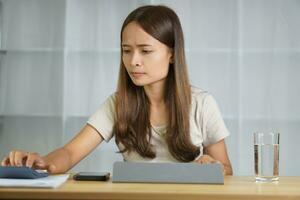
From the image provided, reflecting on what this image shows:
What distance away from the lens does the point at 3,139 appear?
3.49m

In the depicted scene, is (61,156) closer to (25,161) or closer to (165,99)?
(25,161)

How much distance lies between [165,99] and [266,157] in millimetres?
634

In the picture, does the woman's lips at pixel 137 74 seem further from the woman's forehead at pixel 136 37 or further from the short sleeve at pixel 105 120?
the short sleeve at pixel 105 120

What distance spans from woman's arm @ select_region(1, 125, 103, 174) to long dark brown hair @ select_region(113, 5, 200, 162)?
103 mm

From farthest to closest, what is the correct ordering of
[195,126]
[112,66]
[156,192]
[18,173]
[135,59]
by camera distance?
[112,66], [195,126], [135,59], [18,173], [156,192]

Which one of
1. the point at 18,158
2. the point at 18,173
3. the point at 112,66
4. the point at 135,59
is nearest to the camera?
the point at 18,173

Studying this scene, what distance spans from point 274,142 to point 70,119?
2256mm

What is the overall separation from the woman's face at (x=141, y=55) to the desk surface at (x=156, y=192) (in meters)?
0.58

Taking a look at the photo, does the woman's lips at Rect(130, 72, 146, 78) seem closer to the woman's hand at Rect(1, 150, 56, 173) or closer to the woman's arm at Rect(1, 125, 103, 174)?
the woman's arm at Rect(1, 125, 103, 174)

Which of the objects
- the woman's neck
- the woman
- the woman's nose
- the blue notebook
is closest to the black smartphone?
the blue notebook

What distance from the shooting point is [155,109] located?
1.92m

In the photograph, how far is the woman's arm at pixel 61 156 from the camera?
149 cm

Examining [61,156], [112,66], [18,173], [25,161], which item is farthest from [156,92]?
[112,66]

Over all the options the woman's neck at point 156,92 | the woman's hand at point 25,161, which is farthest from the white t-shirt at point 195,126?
the woman's hand at point 25,161
